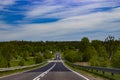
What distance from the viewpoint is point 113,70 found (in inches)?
911

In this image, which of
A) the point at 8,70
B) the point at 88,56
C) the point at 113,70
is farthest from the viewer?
the point at 88,56

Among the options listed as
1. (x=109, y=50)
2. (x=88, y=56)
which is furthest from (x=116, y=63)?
(x=88, y=56)

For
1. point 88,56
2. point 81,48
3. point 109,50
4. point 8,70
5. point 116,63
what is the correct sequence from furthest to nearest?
point 81,48, point 88,56, point 109,50, point 116,63, point 8,70

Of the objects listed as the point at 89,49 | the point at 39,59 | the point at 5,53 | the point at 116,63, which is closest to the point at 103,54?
the point at 89,49

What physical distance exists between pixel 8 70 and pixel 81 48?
514 ft

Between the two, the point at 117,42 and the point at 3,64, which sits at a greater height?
the point at 117,42

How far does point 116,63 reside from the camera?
9381cm

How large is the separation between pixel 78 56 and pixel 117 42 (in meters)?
21.2

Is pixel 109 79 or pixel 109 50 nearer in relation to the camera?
pixel 109 79

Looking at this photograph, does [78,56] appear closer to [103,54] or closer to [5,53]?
[103,54]

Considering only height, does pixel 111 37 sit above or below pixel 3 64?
above

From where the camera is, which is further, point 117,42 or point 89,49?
point 89,49

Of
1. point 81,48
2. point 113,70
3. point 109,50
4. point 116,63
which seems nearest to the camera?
point 113,70

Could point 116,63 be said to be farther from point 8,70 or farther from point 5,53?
point 5,53
